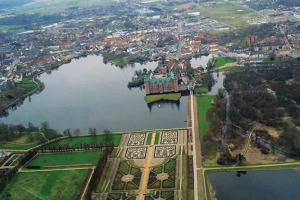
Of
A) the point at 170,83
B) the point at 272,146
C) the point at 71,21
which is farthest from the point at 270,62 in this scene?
the point at 71,21

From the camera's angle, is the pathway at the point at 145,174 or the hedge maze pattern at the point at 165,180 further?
the hedge maze pattern at the point at 165,180

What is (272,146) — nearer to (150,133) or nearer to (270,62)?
(150,133)

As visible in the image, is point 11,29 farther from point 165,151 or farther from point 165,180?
point 165,180

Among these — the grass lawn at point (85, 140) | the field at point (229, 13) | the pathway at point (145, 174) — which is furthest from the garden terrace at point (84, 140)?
the field at point (229, 13)

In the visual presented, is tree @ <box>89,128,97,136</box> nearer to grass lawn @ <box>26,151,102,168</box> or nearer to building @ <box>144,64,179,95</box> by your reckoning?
grass lawn @ <box>26,151,102,168</box>

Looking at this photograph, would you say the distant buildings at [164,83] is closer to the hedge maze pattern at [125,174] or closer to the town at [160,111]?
the town at [160,111]

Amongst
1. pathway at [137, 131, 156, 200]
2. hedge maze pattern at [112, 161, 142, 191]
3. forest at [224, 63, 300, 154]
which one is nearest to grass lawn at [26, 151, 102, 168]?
hedge maze pattern at [112, 161, 142, 191]
